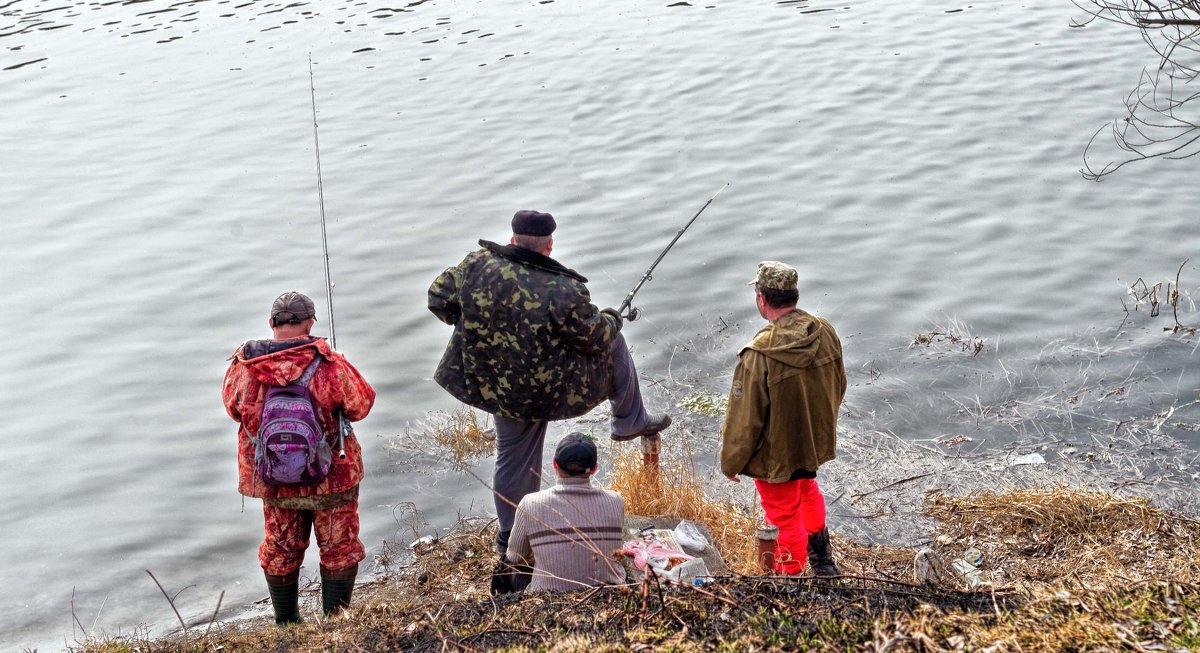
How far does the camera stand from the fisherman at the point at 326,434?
15.4ft

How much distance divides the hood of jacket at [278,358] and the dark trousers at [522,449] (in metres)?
1.05

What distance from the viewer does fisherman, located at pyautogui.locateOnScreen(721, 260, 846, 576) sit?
4.75 m

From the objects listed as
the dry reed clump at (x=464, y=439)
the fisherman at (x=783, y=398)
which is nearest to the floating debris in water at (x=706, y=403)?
the dry reed clump at (x=464, y=439)

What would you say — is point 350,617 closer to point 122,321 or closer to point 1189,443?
point 1189,443

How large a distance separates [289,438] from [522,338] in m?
1.14

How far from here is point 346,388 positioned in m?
4.80

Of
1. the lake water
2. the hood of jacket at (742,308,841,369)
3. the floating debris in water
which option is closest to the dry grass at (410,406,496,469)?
the lake water

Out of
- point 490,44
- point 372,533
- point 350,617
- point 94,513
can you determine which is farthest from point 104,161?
point 350,617

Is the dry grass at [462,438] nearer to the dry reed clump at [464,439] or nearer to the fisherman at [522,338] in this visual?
the dry reed clump at [464,439]

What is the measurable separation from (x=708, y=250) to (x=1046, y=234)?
313cm

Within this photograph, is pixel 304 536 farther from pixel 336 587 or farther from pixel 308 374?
pixel 308 374

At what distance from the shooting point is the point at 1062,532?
570cm

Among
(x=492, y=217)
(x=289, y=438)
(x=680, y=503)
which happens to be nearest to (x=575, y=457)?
(x=289, y=438)

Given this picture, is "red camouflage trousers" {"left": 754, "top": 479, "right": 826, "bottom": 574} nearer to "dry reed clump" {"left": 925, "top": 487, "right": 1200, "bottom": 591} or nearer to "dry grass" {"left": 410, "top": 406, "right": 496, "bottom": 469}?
"dry reed clump" {"left": 925, "top": 487, "right": 1200, "bottom": 591}
